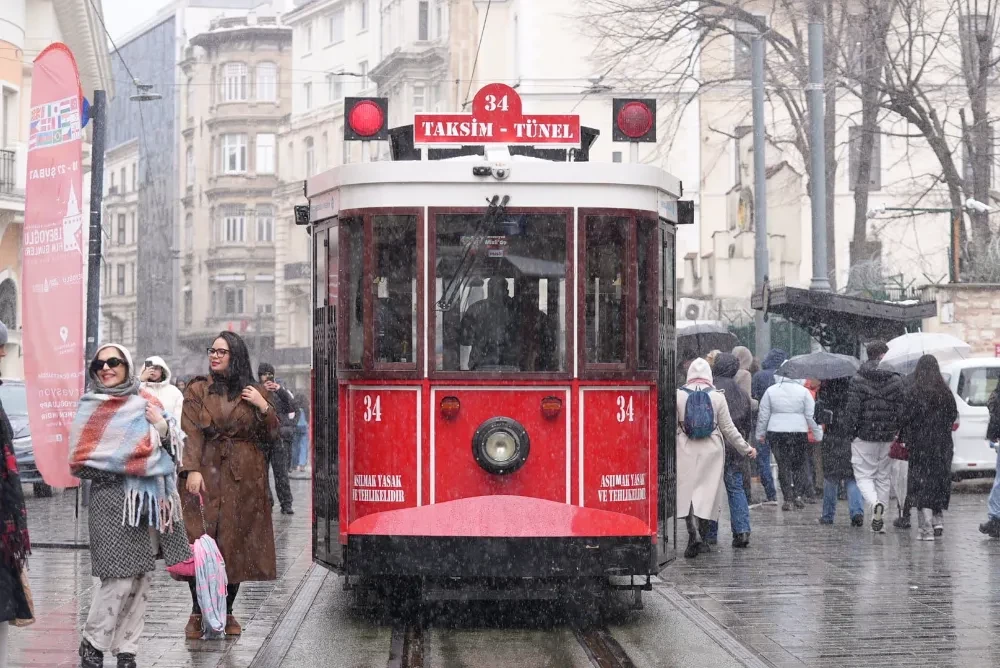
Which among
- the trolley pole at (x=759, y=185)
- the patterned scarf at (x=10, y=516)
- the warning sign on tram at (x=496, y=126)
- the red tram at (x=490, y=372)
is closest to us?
the patterned scarf at (x=10, y=516)

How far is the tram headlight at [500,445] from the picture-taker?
9922 millimetres

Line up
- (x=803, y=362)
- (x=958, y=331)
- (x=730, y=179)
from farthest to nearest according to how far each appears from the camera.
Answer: (x=730, y=179), (x=958, y=331), (x=803, y=362)

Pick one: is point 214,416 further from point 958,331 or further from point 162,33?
point 162,33

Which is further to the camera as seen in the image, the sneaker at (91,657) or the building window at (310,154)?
the building window at (310,154)

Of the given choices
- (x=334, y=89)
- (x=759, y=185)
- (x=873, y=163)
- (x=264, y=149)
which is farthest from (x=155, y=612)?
(x=264, y=149)

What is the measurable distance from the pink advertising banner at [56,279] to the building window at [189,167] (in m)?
72.2

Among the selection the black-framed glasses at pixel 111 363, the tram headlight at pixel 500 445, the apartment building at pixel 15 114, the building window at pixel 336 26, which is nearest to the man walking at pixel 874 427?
the tram headlight at pixel 500 445

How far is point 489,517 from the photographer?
986 cm

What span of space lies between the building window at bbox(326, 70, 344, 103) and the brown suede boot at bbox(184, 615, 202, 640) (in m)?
68.4

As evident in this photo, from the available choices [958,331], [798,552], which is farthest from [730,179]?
[798,552]

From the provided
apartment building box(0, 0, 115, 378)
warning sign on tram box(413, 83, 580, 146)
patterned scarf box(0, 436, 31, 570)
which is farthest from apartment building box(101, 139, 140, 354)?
patterned scarf box(0, 436, 31, 570)

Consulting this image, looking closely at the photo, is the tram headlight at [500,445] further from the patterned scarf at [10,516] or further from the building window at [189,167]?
the building window at [189,167]

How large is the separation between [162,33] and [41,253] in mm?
79616

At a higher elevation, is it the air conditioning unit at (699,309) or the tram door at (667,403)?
the air conditioning unit at (699,309)
